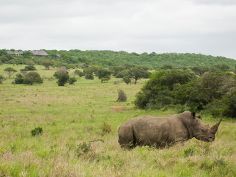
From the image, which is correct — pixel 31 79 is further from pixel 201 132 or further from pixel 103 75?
pixel 201 132

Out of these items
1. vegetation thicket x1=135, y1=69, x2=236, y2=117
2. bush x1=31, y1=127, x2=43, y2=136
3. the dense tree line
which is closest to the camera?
bush x1=31, y1=127, x2=43, y2=136

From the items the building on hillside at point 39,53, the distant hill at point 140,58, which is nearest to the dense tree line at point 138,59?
the distant hill at point 140,58

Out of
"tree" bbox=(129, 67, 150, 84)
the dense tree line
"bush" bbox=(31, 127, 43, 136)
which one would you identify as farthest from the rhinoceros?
the dense tree line

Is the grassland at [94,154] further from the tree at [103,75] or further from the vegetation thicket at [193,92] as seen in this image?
the tree at [103,75]

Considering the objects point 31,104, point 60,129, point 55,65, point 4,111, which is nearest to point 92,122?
point 60,129

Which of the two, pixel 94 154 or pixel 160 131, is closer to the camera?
pixel 94 154

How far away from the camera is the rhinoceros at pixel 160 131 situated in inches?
566

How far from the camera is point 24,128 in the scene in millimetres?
21969

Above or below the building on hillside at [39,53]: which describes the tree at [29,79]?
below

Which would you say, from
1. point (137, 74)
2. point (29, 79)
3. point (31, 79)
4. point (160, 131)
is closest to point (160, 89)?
point (160, 131)

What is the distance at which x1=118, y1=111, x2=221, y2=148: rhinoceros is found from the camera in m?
14.4

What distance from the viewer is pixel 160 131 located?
1440cm

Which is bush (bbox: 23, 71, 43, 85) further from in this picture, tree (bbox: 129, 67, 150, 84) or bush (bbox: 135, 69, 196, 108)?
bush (bbox: 135, 69, 196, 108)

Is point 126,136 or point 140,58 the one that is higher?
point 126,136
